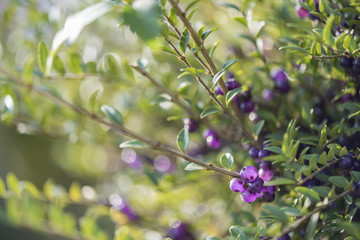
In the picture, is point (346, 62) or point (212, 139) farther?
point (212, 139)

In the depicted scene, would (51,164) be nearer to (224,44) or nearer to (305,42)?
(224,44)

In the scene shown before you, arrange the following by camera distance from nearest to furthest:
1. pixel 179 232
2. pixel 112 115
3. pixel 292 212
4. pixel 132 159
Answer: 1. pixel 292 212
2. pixel 112 115
3. pixel 179 232
4. pixel 132 159

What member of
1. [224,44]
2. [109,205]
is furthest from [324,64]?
[109,205]

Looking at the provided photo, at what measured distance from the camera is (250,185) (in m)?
0.32

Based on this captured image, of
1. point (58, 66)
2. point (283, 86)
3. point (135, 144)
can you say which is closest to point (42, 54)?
point (58, 66)

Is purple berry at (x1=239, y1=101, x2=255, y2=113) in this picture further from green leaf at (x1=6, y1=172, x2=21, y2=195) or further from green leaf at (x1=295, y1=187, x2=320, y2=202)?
green leaf at (x1=6, y1=172, x2=21, y2=195)

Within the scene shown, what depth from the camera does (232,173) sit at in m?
0.32

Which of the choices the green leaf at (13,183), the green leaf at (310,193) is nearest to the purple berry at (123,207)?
the green leaf at (13,183)

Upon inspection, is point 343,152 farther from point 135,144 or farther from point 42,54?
point 42,54

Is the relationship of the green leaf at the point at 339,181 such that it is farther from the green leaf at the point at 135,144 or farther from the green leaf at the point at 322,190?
→ the green leaf at the point at 135,144

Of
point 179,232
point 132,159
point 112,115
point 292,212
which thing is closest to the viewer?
point 292,212

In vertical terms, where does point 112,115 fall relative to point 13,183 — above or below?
above

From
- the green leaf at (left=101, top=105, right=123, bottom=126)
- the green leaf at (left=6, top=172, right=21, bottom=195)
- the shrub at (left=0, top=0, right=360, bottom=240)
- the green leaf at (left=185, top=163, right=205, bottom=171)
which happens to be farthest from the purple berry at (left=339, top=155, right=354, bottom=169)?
the green leaf at (left=6, top=172, right=21, bottom=195)

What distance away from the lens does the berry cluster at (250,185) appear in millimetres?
315
